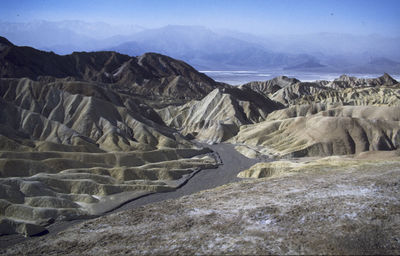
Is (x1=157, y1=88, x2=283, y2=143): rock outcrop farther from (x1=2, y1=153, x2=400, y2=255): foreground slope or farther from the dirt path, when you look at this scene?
(x1=2, y1=153, x2=400, y2=255): foreground slope

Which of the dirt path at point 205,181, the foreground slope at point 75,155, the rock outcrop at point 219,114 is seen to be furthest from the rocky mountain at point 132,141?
the dirt path at point 205,181

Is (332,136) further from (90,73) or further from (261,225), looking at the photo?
(90,73)

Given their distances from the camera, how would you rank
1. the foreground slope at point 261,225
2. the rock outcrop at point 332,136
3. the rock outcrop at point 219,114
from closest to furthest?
the foreground slope at point 261,225
the rock outcrop at point 332,136
the rock outcrop at point 219,114

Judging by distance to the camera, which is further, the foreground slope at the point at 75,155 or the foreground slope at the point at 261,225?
the foreground slope at the point at 75,155

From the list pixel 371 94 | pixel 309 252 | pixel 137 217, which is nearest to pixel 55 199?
pixel 137 217

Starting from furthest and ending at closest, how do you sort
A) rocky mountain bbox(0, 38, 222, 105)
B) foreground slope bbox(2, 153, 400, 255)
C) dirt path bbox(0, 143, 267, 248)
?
rocky mountain bbox(0, 38, 222, 105), dirt path bbox(0, 143, 267, 248), foreground slope bbox(2, 153, 400, 255)

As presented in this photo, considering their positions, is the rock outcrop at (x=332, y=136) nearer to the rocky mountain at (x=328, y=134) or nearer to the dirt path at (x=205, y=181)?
the rocky mountain at (x=328, y=134)

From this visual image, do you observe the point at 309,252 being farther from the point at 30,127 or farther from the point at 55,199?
the point at 30,127

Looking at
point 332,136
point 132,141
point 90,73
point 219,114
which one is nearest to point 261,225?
point 332,136

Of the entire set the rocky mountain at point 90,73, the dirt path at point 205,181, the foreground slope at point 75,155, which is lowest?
the dirt path at point 205,181

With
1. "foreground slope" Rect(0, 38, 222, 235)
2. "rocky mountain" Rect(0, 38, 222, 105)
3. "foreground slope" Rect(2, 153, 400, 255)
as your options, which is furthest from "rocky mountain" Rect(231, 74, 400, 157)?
"rocky mountain" Rect(0, 38, 222, 105)
